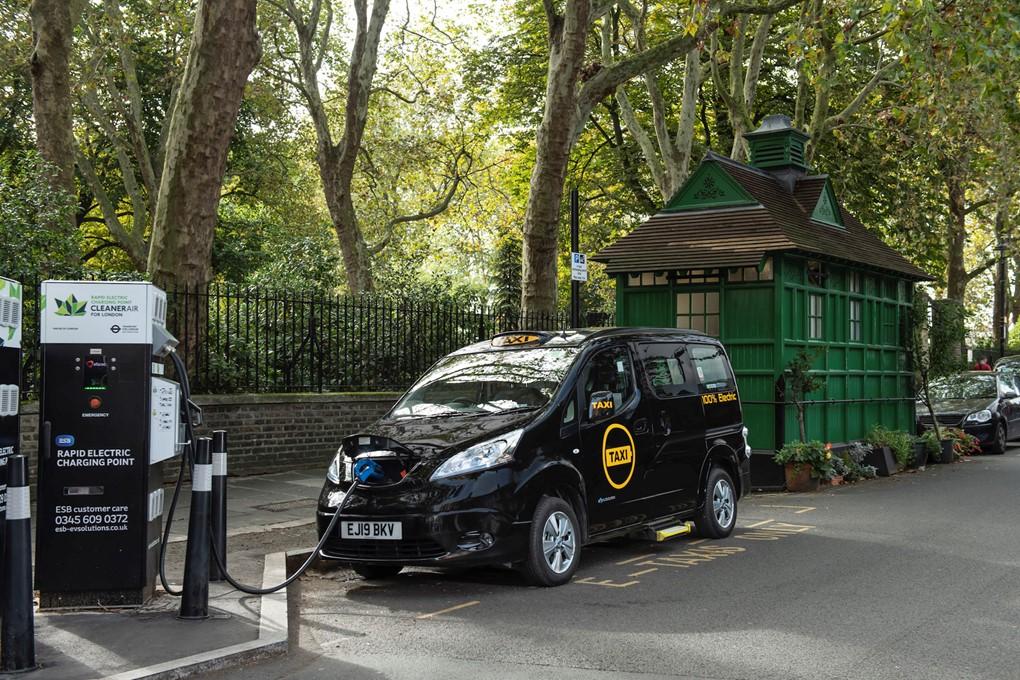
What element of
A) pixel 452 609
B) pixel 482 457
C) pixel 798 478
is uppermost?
pixel 482 457

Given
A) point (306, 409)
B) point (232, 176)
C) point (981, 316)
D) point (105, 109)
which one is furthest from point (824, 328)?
point (981, 316)

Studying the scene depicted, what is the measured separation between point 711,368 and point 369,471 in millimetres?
4196

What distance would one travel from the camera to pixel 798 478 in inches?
607

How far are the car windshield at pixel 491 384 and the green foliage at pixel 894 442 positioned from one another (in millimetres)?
10625

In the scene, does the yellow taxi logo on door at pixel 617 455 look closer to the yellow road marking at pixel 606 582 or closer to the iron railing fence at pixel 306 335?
the yellow road marking at pixel 606 582

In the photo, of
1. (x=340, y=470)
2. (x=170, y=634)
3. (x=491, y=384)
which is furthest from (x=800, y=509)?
(x=170, y=634)

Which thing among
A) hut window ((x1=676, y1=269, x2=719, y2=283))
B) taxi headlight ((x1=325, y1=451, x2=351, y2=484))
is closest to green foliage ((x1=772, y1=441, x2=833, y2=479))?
hut window ((x1=676, y1=269, x2=719, y2=283))

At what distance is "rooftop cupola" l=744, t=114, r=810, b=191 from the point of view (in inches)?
731

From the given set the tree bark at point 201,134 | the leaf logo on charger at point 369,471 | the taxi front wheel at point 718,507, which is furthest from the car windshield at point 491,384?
the tree bark at point 201,134

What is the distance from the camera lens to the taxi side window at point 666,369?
32.0ft

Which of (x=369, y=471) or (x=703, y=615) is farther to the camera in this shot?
(x=369, y=471)

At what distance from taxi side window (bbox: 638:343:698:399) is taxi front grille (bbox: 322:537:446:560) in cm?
290

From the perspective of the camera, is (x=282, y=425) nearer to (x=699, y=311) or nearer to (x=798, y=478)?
(x=699, y=311)

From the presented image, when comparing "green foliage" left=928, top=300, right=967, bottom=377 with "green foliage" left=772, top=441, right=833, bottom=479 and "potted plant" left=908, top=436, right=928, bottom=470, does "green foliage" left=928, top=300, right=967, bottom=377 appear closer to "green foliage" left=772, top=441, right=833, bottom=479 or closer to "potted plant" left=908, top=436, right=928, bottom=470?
"potted plant" left=908, top=436, right=928, bottom=470
